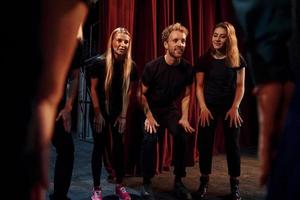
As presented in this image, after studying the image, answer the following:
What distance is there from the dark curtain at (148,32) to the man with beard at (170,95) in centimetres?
62

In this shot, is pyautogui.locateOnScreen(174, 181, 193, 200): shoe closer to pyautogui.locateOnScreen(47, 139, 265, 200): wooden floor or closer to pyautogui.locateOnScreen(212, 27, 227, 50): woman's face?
pyautogui.locateOnScreen(47, 139, 265, 200): wooden floor

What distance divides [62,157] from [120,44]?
1121 millimetres

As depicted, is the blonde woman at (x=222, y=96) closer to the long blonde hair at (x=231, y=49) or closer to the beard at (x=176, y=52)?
the long blonde hair at (x=231, y=49)

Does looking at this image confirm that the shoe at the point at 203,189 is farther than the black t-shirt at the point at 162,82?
No

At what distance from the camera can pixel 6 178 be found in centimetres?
74

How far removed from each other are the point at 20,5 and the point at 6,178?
304mm

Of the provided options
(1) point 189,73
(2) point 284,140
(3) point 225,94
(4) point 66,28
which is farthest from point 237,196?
(4) point 66,28

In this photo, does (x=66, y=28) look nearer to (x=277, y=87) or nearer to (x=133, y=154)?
(x=277, y=87)

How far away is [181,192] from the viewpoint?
12.1 feet

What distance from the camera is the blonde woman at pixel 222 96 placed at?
3566 mm

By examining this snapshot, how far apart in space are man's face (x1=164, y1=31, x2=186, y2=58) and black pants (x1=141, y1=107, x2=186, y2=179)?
1.63 ft

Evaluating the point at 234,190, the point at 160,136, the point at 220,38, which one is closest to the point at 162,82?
the point at 160,136

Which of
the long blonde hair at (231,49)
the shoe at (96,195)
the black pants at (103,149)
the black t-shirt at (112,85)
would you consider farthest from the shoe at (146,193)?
the long blonde hair at (231,49)

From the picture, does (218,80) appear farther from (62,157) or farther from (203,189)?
(62,157)
